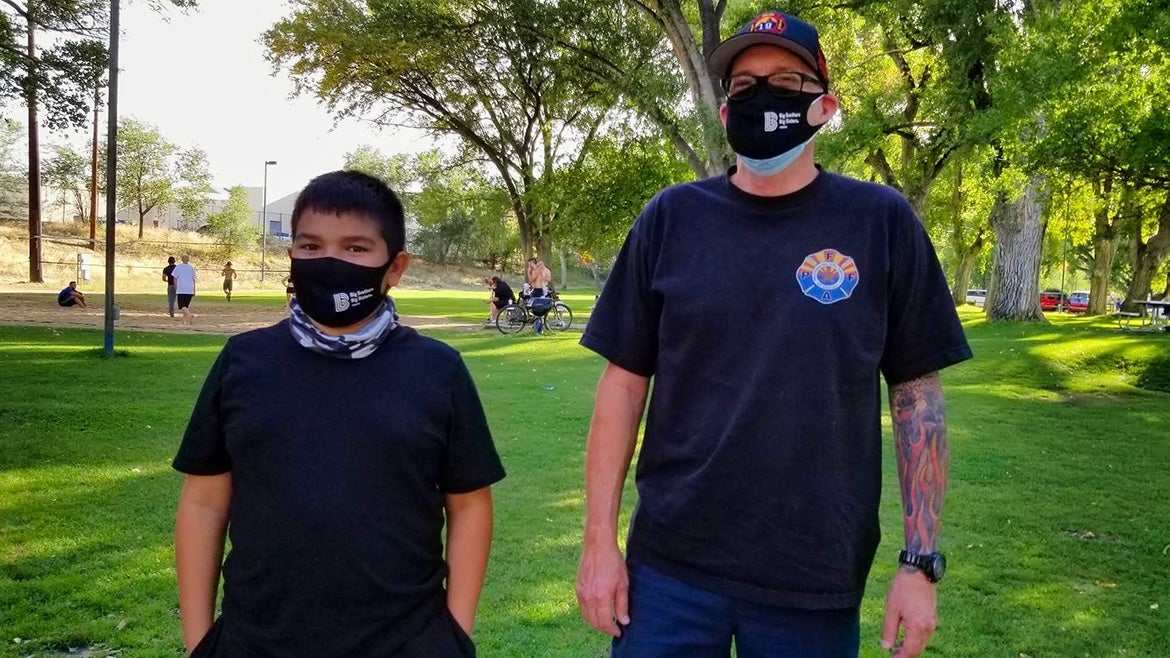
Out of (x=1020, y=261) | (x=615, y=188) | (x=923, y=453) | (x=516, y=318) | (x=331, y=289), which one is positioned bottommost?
(x=516, y=318)

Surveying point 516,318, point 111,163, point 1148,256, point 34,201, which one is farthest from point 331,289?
point 34,201

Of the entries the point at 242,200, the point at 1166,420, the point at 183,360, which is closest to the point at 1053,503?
the point at 1166,420

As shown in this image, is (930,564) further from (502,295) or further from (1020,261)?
(1020,261)

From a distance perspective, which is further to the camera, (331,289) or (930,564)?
(331,289)

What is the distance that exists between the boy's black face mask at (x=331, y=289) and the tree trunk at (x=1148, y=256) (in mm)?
21669

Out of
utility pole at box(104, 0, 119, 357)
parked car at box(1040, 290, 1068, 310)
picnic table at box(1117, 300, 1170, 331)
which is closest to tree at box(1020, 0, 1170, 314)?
picnic table at box(1117, 300, 1170, 331)

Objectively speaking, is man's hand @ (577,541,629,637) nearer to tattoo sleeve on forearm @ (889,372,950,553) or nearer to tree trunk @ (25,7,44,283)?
tattoo sleeve on forearm @ (889,372,950,553)

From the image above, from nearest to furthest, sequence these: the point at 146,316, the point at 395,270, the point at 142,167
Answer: the point at 395,270, the point at 146,316, the point at 142,167

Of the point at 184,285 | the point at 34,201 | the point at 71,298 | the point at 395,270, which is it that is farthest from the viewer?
the point at 34,201

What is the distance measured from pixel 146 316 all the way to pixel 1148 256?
95.1ft

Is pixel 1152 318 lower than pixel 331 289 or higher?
lower

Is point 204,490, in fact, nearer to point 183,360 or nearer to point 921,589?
point 921,589

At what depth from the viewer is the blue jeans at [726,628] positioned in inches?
74.8

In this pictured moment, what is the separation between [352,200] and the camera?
219 cm
